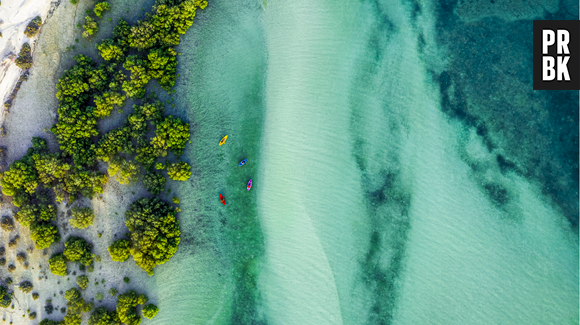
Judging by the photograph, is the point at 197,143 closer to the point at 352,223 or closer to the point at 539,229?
the point at 352,223

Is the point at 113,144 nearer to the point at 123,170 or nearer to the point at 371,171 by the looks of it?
the point at 123,170

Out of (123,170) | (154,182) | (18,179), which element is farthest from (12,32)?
(154,182)

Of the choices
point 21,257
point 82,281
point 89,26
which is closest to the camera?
point 82,281

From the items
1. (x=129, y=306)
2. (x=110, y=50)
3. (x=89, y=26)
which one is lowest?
(x=129, y=306)

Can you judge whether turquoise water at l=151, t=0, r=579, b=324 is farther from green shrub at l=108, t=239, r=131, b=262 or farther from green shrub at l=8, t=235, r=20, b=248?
green shrub at l=8, t=235, r=20, b=248

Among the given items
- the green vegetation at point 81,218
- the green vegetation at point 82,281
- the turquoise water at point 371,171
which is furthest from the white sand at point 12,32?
the green vegetation at point 82,281

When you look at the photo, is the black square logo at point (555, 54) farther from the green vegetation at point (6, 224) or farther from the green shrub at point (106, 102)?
the green vegetation at point (6, 224)
